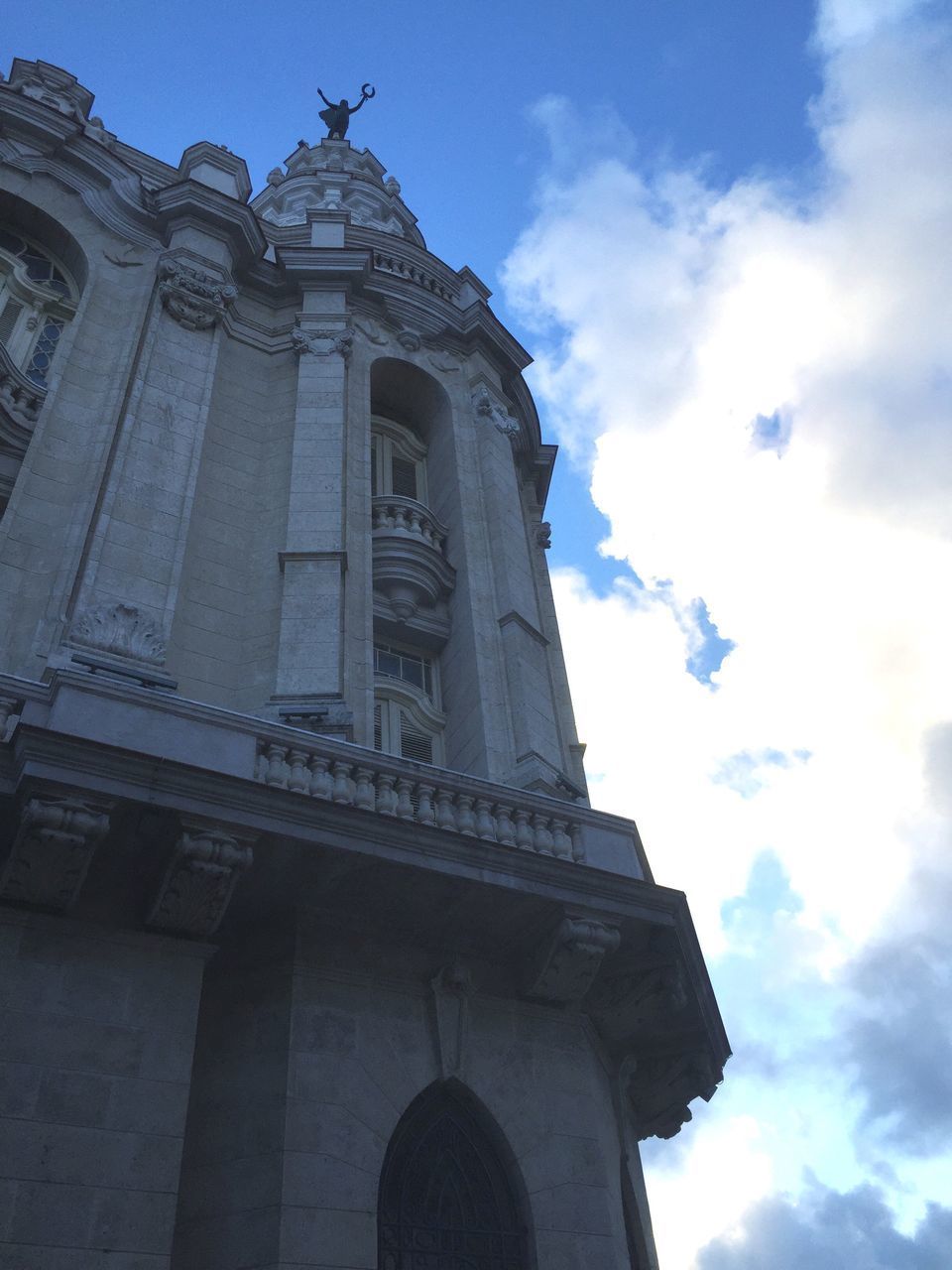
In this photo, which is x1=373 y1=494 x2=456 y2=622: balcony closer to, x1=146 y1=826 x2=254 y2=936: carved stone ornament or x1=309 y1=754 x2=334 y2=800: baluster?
x1=309 y1=754 x2=334 y2=800: baluster

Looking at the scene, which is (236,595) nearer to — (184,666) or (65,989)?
(184,666)

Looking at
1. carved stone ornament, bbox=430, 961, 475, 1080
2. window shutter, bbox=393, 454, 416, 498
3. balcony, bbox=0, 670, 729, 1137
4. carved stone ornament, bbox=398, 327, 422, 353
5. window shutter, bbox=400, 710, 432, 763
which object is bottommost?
carved stone ornament, bbox=430, 961, 475, 1080

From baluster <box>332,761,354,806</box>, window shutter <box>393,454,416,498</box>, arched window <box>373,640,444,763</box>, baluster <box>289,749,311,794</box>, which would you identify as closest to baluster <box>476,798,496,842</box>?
baluster <box>332,761,354,806</box>

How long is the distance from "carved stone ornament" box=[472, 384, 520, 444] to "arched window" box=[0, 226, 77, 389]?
7.92m

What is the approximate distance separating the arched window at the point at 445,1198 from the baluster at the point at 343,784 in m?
3.21

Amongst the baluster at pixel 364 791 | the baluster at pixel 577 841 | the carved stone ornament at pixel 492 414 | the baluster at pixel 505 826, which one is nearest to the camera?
the baluster at pixel 364 791

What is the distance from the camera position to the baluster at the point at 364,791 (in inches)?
474

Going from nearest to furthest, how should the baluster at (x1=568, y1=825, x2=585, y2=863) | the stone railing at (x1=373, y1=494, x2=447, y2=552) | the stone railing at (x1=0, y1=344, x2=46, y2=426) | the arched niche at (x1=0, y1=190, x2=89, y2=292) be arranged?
1. the baluster at (x1=568, y1=825, x2=585, y2=863)
2. the stone railing at (x1=0, y1=344, x2=46, y2=426)
3. the stone railing at (x1=373, y1=494, x2=447, y2=552)
4. the arched niche at (x1=0, y1=190, x2=89, y2=292)

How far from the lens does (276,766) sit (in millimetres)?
11977

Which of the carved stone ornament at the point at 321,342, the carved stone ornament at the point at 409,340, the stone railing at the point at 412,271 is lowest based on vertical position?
the carved stone ornament at the point at 321,342

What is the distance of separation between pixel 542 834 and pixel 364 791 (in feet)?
7.94

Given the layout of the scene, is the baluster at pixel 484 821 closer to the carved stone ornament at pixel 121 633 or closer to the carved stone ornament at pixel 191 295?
the carved stone ornament at pixel 121 633

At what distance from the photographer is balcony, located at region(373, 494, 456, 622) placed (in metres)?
18.5

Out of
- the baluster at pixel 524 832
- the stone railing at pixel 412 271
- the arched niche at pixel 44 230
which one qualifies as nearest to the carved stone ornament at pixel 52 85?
the arched niche at pixel 44 230
